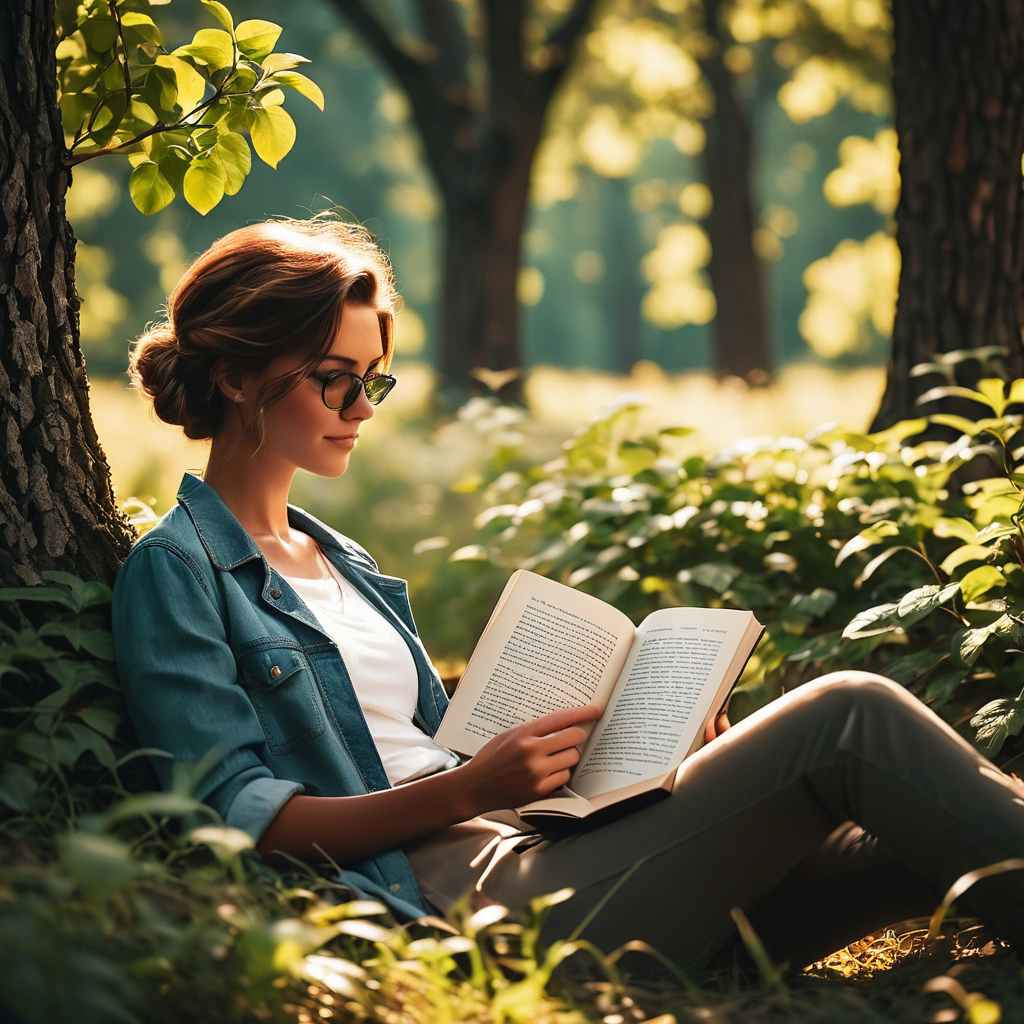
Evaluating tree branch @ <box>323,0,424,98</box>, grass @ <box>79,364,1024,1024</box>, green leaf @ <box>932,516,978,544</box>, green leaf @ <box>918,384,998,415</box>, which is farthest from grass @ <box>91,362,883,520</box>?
tree branch @ <box>323,0,424,98</box>

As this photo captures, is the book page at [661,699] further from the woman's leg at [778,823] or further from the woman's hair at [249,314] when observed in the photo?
the woman's hair at [249,314]

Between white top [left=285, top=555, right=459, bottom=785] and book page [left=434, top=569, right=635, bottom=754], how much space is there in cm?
14

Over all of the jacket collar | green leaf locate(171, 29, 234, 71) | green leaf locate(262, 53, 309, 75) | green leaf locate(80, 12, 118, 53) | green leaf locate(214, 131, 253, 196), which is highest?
green leaf locate(80, 12, 118, 53)

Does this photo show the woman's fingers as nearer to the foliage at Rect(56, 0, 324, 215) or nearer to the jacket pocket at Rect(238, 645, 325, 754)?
the jacket pocket at Rect(238, 645, 325, 754)

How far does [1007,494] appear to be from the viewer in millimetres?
3125

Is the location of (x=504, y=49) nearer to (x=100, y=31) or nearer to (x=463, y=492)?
(x=463, y=492)

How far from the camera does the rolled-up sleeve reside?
217cm

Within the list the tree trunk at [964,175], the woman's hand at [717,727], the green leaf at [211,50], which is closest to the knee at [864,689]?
the woman's hand at [717,727]

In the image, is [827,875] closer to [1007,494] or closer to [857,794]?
[857,794]

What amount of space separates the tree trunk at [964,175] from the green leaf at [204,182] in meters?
2.61

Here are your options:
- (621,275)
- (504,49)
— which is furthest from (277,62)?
(621,275)

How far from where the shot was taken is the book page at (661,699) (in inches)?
91.5

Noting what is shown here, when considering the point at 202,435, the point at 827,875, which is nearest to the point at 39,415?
the point at 202,435

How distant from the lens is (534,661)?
253 cm
